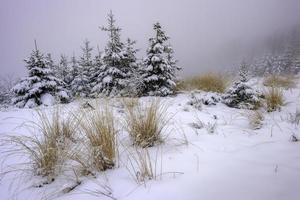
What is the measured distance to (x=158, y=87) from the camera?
27.4ft

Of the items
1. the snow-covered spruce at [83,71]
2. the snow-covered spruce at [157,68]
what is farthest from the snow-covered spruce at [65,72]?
the snow-covered spruce at [157,68]

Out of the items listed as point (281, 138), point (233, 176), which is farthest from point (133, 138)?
point (281, 138)

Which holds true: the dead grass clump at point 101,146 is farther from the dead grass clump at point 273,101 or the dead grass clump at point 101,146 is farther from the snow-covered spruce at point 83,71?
the snow-covered spruce at point 83,71

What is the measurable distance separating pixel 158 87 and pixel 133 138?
641cm

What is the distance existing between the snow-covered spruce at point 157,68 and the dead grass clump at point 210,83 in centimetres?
157

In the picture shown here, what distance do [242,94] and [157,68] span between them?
4657 mm

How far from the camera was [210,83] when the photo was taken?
631 centimetres

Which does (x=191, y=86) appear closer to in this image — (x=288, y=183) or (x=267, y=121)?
(x=267, y=121)

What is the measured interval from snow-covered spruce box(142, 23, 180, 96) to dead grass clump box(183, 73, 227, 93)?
1572 mm

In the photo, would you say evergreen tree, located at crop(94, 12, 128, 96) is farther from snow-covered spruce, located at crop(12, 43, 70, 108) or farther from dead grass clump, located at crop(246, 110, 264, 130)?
dead grass clump, located at crop(246, 110, 264, 130)

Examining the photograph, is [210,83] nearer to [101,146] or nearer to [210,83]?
[210,83]

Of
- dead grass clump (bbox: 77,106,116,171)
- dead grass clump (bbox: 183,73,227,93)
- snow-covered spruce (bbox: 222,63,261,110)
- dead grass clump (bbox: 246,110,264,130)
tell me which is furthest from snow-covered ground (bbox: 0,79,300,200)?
dead grass clump (bbox: 183,73,227,93)

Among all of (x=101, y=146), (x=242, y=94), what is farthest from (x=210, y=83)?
(x=101, y=146)

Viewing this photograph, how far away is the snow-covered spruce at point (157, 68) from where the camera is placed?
324 inches
